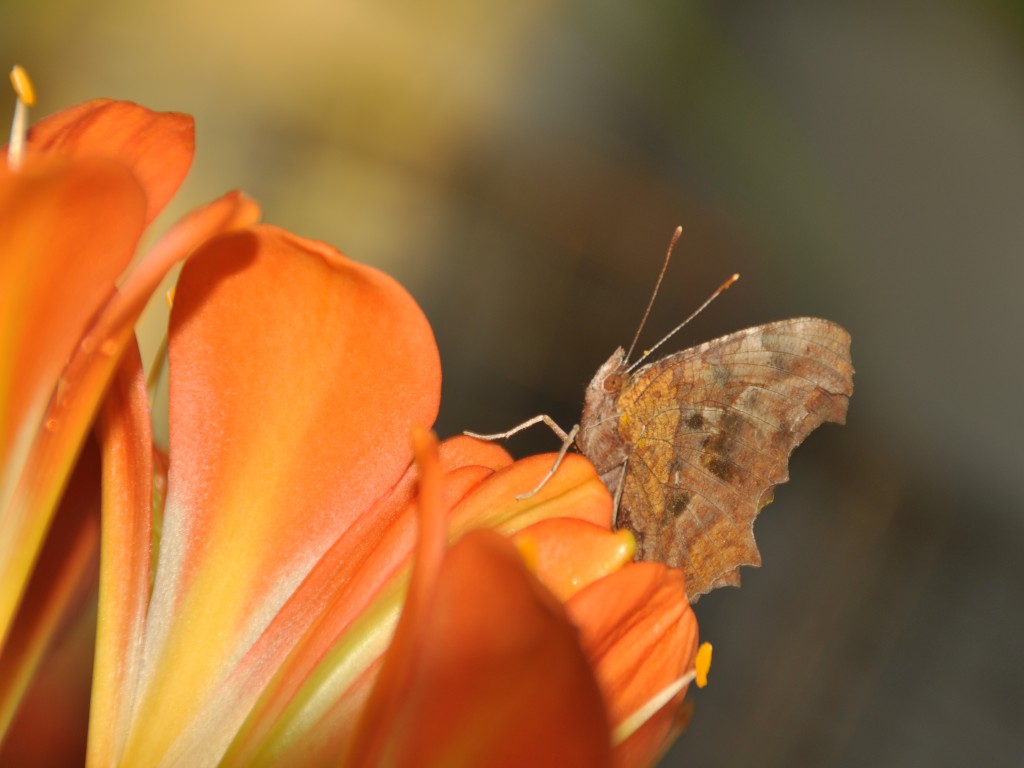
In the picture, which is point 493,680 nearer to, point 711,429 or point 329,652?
point 329,652

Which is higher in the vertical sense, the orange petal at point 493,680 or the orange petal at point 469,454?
the orange petal at point 493,680

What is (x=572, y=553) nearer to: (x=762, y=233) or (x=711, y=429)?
(x=711, y=429)

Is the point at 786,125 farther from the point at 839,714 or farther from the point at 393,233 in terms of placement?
the point at 839,714

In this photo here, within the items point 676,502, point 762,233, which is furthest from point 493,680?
point 762,233

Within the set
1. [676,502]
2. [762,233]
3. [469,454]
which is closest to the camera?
[469,454]

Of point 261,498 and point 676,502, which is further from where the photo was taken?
point 676,502

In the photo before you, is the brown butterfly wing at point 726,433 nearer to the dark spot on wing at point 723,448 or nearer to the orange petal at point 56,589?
the dark spot on wing at point 723,448

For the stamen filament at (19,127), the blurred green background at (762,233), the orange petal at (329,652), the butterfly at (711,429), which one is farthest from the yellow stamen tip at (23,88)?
the blurred green background at (762,233)

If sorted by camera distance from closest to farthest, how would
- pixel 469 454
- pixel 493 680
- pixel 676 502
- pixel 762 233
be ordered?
pixel 493 680, pixel 469 454, pixel 676 502, pixel 762 233

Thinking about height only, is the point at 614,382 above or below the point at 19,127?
below
